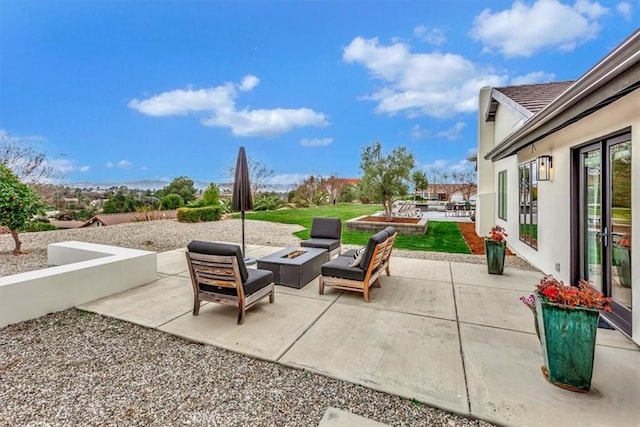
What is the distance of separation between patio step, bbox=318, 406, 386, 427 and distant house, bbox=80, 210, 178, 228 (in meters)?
14.4

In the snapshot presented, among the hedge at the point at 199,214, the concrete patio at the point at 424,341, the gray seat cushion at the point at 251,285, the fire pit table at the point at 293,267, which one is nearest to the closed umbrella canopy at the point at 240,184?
the fire pit table at the point at 293,267

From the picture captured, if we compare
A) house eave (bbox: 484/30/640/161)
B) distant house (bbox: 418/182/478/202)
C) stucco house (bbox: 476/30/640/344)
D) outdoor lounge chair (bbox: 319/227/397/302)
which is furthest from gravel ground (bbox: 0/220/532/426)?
distant house (bbox: 418/182/478/202)

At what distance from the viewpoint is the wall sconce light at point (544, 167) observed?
17.9ft

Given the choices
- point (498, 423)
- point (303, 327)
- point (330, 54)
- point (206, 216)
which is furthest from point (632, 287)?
point (330, 54)

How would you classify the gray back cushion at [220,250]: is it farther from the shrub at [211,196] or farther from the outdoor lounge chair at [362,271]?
the shrub at [211,196]

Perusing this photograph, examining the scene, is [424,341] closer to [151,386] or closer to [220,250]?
[220,250]

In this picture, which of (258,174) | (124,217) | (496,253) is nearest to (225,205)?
(124,217)

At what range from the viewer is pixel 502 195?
9.50 meters

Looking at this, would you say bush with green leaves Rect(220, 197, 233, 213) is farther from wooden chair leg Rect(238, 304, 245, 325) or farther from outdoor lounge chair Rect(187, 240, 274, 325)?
wooden chair leg Rect(238, 304, 245, 325)

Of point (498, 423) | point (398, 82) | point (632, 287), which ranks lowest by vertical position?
point (498, 423)

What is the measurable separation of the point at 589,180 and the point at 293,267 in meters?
4.68

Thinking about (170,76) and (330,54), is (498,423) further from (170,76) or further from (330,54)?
(170,76)

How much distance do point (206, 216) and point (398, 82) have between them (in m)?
13.6

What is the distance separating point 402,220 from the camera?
12984mm
